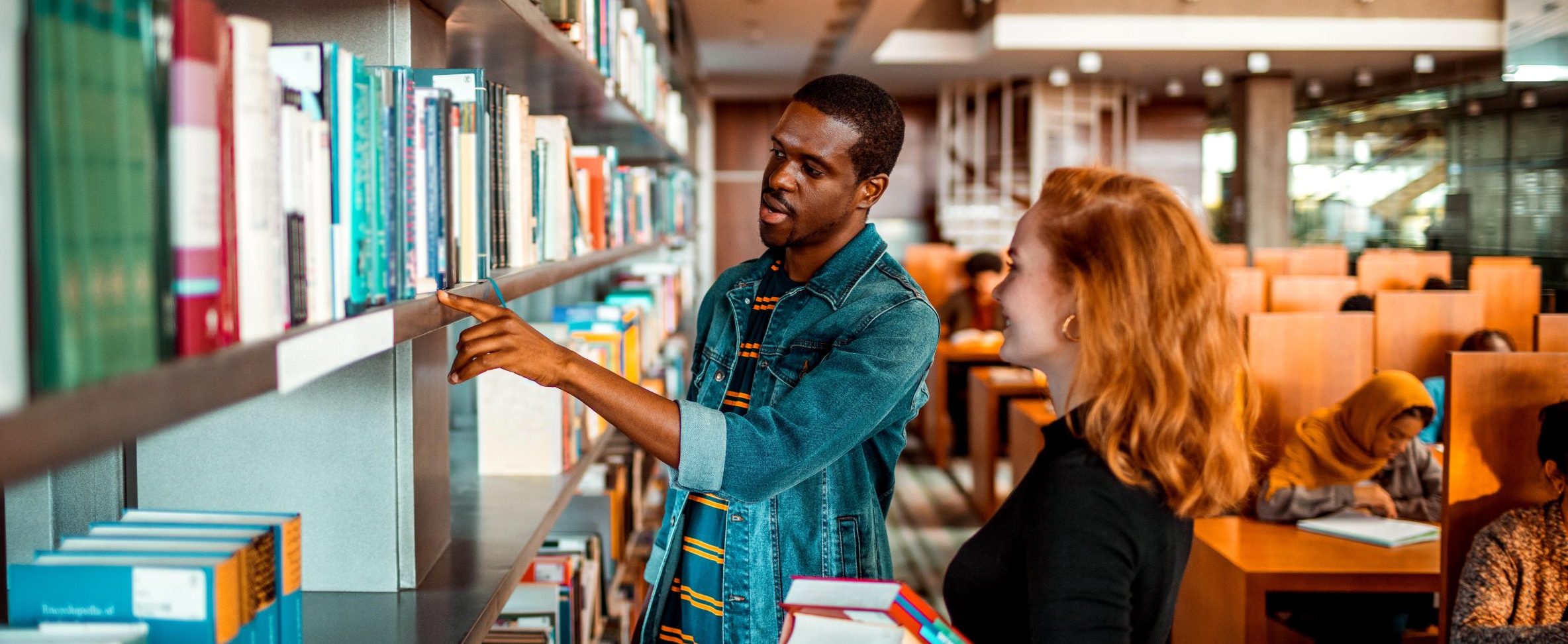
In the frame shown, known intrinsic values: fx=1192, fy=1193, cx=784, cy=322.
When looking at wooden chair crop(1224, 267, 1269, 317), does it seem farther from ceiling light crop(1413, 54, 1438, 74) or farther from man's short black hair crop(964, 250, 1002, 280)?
ceiling light crop(1413, 54, 1438, 74)

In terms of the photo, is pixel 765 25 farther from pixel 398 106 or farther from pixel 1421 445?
pixel 398 106

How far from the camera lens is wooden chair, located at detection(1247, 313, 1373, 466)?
3.52 metres

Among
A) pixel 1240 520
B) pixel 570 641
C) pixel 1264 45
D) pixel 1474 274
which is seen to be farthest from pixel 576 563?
pixel 1264 45

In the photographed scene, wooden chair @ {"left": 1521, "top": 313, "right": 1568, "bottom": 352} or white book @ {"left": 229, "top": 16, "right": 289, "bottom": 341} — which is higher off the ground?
white book @ {"left": 229, "top": 16, "right": 289, "bottom": 341}

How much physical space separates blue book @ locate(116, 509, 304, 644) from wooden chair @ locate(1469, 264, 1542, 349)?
21.4 feet

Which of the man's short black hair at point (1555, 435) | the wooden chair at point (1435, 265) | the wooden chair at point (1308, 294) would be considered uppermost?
the wooden chair at point (1435, 265)

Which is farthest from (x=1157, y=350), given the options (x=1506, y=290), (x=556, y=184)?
(x=1506, y=290)

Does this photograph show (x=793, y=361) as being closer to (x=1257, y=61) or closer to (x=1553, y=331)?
(x=1553, y=331)

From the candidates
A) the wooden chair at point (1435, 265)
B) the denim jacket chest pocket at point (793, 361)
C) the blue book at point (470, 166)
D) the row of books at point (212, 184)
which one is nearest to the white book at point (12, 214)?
the row of books at point (212, 184)

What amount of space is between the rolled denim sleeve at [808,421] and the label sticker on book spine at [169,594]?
0.54 meters

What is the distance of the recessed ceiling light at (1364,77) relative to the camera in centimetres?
1009

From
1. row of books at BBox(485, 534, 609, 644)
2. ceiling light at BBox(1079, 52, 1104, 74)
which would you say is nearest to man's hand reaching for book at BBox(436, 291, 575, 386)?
row of books at BBox(485, 534, 609, 644)

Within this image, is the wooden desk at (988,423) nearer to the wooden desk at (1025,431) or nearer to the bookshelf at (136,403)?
the wooden desk at (1025,431)

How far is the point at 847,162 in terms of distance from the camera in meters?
1.62
